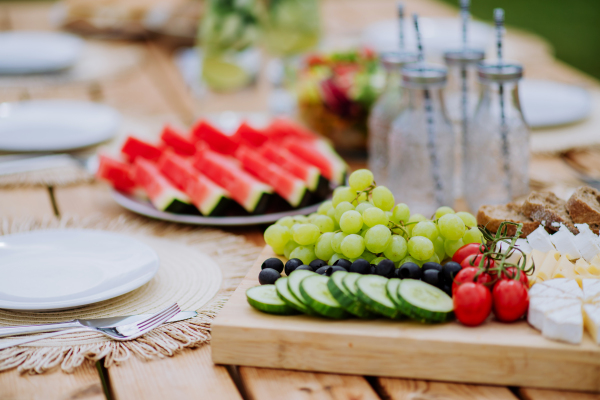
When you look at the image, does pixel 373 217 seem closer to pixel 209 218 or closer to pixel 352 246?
pixel 352 246

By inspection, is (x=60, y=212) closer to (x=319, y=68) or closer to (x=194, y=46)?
(x=319, y=68)

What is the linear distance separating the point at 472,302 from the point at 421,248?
0.56ft

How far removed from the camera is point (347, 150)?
6.76 ft

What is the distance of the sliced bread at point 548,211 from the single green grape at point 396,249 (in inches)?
12.2

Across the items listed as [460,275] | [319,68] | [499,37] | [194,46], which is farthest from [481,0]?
[460,275]

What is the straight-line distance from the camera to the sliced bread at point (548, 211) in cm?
119

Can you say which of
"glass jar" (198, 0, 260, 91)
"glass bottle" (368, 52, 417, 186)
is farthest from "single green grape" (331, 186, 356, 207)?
"glass jar" (198, 0, 260, 91)

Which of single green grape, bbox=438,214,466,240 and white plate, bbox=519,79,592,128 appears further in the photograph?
white plate, bbox=519,79,592,128

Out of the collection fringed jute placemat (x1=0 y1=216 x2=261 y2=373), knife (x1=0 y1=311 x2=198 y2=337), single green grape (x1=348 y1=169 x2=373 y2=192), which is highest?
single green grape (x1=348 y1=169 x2=373 y2=192)

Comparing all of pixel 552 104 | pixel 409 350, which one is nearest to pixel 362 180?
pixel 409 350

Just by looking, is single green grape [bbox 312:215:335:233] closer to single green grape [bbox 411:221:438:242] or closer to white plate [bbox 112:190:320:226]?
single green grape [bbox 411:221:438:242]

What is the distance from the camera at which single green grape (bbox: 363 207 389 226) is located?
1.11 m

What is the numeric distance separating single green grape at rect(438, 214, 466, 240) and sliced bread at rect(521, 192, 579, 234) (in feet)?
0.66

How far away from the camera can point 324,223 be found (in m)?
1.19
